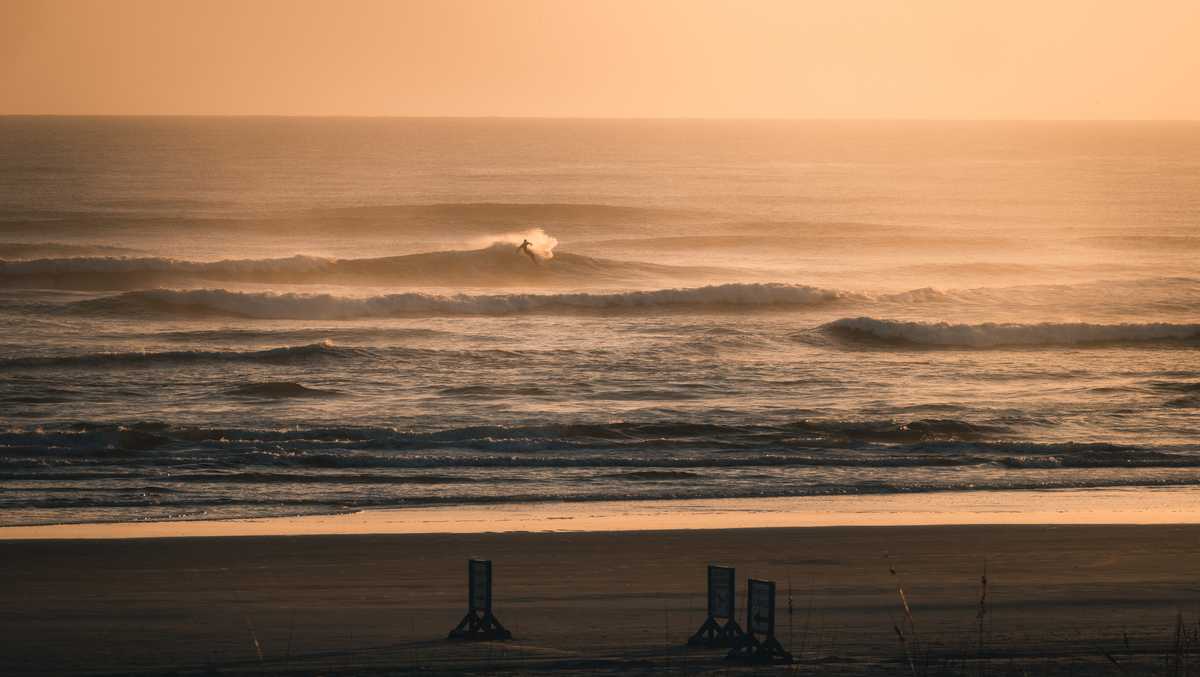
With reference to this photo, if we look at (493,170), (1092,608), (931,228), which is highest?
(493,170)

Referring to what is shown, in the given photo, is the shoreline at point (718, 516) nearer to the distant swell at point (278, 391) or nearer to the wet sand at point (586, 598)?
the wet sand at point (586, 598)

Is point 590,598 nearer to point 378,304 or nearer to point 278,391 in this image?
point 278,391

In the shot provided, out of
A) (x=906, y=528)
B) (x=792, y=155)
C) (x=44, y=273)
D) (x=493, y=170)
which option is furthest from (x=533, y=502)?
(x=792, y=155)

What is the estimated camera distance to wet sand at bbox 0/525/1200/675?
9.47 metres

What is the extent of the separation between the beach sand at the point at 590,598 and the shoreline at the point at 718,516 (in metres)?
0.51

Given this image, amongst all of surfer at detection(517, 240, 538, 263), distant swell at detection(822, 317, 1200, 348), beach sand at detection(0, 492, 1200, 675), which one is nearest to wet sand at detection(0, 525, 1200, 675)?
beach sand at detection(0, 492, 1200, 675)

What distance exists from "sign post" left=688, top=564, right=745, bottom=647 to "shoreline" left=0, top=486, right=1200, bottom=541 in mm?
4483

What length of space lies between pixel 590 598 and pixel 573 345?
18.6 metres

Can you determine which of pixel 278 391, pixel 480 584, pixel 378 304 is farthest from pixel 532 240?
pixel 480 584

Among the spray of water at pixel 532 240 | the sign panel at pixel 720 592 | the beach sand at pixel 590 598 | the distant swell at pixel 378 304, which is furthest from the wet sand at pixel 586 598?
the spray of water at pixel 532 240

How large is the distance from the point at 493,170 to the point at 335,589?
86.2m

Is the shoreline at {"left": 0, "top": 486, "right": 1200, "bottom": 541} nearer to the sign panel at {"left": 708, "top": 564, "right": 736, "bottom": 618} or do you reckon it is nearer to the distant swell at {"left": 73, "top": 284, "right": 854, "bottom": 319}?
the sign panel at {"left": 708, "top": 564, "right": 736, "bottom": 618}

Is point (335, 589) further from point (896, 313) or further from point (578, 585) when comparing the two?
point (896, 313)

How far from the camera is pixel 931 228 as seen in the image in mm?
60219
